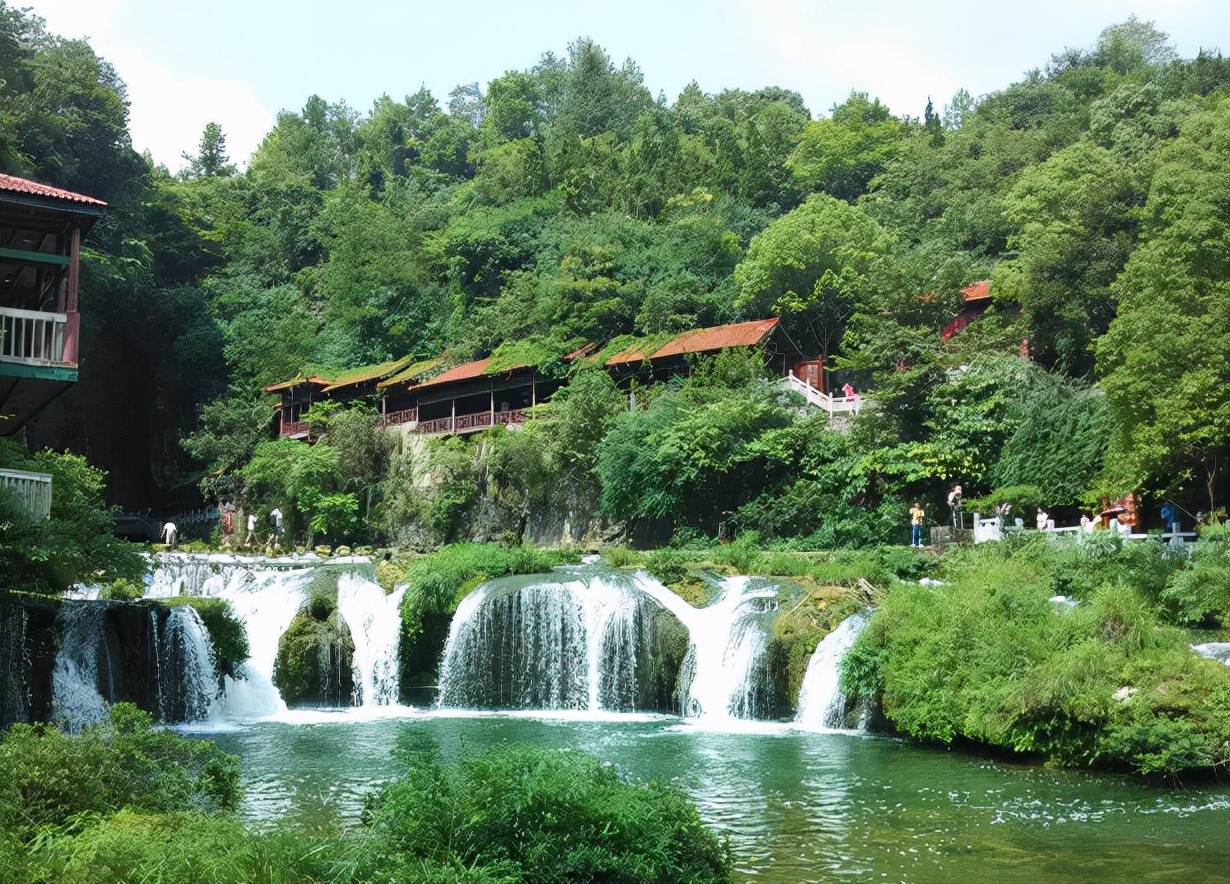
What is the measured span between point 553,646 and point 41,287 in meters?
10.7

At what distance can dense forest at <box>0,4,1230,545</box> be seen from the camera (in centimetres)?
2948

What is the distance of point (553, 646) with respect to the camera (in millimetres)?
24094

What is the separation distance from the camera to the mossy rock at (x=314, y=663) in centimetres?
2483

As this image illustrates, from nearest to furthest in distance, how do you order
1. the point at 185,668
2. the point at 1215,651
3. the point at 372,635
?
1. the point at 1215,651
2. the point at 185,668
3. the point at 372,635

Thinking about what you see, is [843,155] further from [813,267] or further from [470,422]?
[470,422]

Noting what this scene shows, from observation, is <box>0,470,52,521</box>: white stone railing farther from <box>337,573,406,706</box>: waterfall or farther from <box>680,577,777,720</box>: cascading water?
<box>680,577,777,720</box>: cascading water

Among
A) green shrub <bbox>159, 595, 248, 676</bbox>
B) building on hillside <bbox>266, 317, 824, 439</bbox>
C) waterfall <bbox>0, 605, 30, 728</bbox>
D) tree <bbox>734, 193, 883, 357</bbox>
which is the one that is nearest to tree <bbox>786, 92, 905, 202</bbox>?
tree <bbox>734, 193, 883, 357</bbox>

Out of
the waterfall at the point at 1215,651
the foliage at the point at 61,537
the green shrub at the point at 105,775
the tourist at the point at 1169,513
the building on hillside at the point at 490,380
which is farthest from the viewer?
the building on hillside at the point at 490,380

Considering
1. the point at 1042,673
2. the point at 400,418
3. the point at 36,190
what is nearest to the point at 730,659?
the point at 1042,673

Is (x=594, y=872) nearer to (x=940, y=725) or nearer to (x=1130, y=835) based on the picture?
(x=1130, y=835)

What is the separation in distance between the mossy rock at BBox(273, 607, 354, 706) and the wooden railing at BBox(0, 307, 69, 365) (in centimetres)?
907

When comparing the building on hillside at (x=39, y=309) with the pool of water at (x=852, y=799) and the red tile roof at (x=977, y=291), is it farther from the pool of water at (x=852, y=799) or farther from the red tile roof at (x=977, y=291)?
the red tile roof at (x=977, y=291)

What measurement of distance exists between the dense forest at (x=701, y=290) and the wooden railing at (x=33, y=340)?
62.0 feet

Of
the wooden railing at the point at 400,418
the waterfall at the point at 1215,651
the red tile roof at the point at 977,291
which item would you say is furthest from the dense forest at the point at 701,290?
the waterfall at the point at 1215,651
